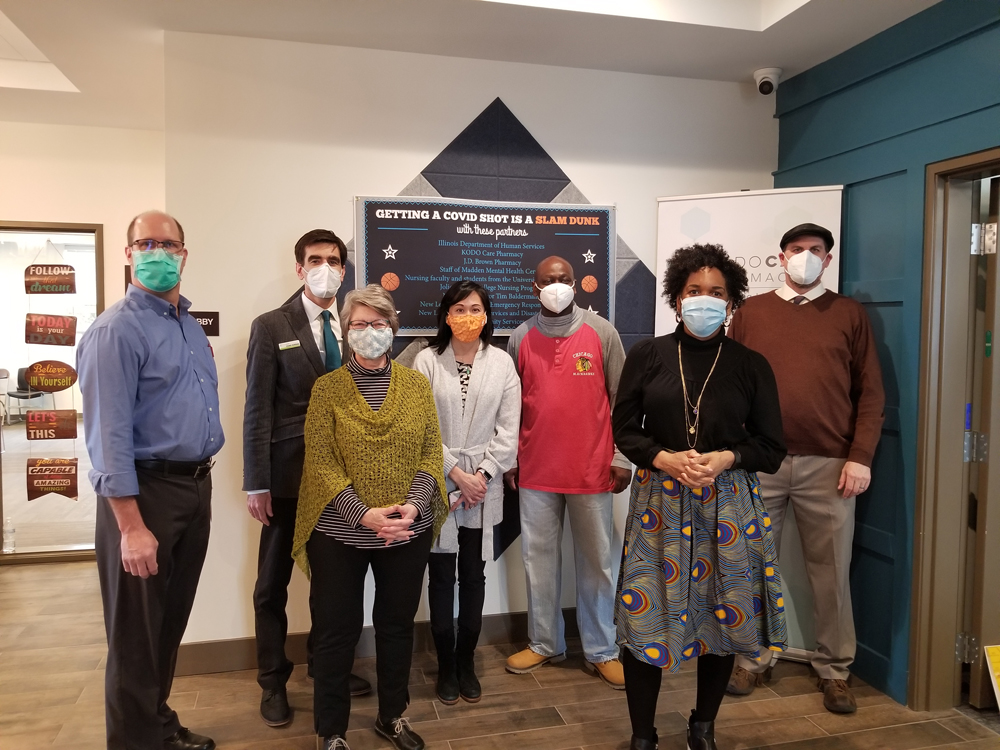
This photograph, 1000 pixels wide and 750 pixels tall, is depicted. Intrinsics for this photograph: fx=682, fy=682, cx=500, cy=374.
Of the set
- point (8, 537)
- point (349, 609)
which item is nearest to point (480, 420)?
point (349, 609)

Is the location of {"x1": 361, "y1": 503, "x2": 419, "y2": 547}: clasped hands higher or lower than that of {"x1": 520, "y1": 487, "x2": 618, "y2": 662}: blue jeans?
higher

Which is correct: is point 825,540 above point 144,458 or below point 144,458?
below

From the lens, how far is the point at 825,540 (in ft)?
9.07

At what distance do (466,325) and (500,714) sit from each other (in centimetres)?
150

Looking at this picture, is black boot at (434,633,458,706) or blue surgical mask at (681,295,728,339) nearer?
blue surgical mask at (681,295,728,339)

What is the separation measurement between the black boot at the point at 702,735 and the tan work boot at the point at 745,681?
59 cm

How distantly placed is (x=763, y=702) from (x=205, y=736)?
2.13 metres

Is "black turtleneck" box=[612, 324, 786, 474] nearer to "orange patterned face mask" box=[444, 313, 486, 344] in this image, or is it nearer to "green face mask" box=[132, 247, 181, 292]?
"orange patterned face mask" box=[444, 313, 486, 344]

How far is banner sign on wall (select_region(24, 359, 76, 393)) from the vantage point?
13.9ft

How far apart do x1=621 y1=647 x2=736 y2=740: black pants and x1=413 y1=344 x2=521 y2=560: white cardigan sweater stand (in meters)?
0.75

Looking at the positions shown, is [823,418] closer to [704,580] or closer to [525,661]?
[704,580]

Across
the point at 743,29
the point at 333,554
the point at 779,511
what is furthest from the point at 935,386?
the point at 333,554

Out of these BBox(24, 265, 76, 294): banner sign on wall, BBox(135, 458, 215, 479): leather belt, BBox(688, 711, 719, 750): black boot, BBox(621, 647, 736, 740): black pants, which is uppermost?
BBox(24, 265, 76, 294): banner sign on wall

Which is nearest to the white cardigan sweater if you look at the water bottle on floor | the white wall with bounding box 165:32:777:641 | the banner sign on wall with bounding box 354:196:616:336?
the banner sign on wall with bounding box 354:196:616:336
